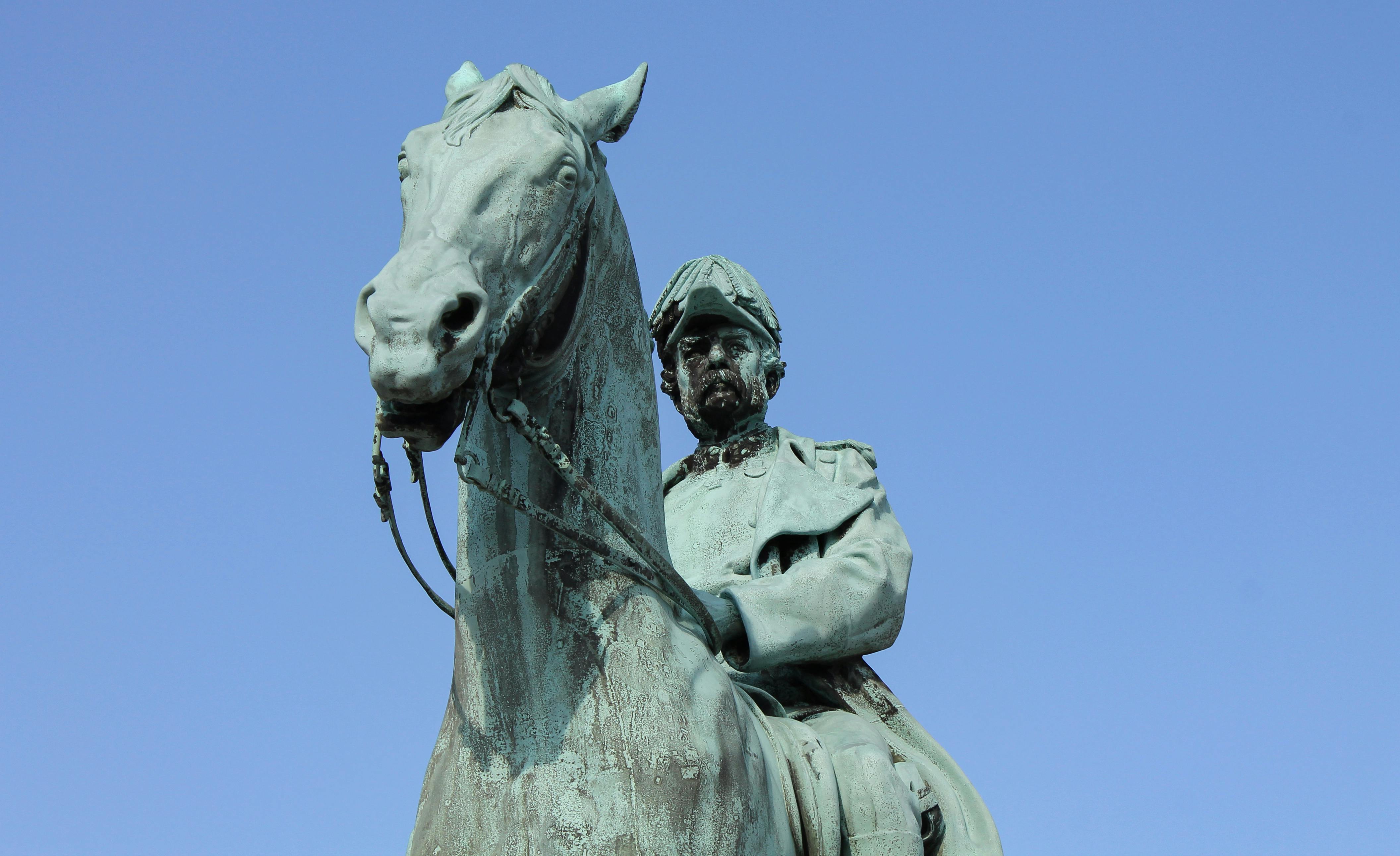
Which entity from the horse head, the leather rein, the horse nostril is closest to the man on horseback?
the leather rein

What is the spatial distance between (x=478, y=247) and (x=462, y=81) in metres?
1.03

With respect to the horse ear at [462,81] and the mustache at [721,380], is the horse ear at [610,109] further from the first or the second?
the mustache at [721,380]

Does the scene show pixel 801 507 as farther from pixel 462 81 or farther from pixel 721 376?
pixel 462 81

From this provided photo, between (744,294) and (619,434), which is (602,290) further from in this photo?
(744,294)

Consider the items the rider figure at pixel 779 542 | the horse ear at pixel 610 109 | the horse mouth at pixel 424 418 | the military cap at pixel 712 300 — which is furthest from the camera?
the military cap at pixel 712 300

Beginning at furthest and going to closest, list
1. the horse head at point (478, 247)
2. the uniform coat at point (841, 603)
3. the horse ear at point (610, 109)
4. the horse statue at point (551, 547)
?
the uniform coat at point (841, 603)
the horse ear at point (610, 109)
the horse statue at point (551, 547)
the horse head at point (478, 247)

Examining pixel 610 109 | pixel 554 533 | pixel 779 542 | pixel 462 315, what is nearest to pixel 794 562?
pixel 779 542

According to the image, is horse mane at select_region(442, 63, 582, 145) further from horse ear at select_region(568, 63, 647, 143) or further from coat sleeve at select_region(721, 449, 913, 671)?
coat sleeve at select_region(721, 449, 913, 671)

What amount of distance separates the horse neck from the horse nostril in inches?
22.6

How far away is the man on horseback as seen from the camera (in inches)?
220

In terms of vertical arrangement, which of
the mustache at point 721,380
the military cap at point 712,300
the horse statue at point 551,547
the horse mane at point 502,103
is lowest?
the horse statue at point 551,547

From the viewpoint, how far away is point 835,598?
19.4 ft

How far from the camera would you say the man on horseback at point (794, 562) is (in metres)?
5.60

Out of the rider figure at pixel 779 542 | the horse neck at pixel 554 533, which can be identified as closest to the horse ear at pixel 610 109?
the horse neck at pixel 554 533
